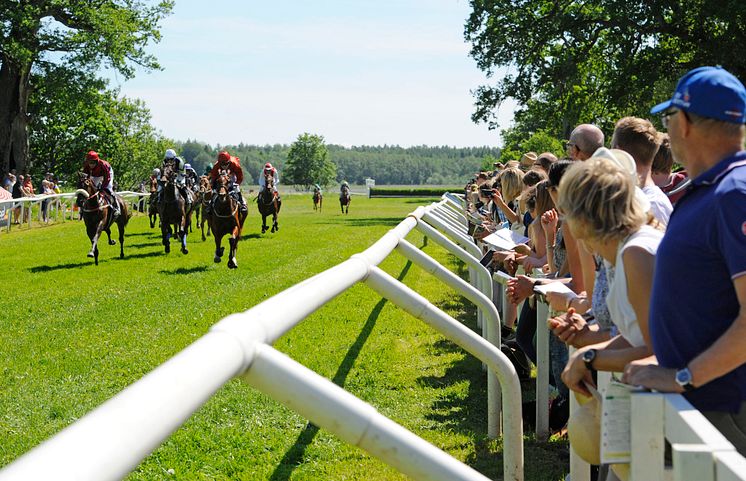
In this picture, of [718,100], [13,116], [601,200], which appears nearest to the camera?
[718,100]

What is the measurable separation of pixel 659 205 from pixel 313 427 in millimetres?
2925

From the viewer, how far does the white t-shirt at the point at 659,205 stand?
3.54m

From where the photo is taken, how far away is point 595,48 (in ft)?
96.3

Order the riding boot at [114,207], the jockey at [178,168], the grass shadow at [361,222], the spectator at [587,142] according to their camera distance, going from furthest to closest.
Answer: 1. the grass shadow at [361,222]
2. the jockey at [178,168]
3. the riding boot at [114,207]
4. the spectator at [587,142]

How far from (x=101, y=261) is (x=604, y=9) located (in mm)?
16341

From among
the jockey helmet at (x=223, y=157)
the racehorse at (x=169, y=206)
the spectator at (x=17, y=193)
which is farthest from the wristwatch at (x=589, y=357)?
the spectator at (x=17, y=193)

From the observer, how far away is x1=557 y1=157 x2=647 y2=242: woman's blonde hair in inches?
103

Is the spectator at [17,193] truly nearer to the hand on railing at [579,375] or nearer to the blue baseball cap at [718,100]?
the hand on railing at [579,375]

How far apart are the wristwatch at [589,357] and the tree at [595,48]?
21.6 metres

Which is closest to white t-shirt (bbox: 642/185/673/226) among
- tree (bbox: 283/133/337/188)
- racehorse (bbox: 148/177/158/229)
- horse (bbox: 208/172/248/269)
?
horse (bbox: 208/172/248/269)

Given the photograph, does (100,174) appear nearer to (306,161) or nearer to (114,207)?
(114,207)

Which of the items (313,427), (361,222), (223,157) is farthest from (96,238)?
(361,222)

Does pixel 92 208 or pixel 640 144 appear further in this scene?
pixel 92 208

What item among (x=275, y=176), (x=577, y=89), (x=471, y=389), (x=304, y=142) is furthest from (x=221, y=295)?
(x=304, y=142)
